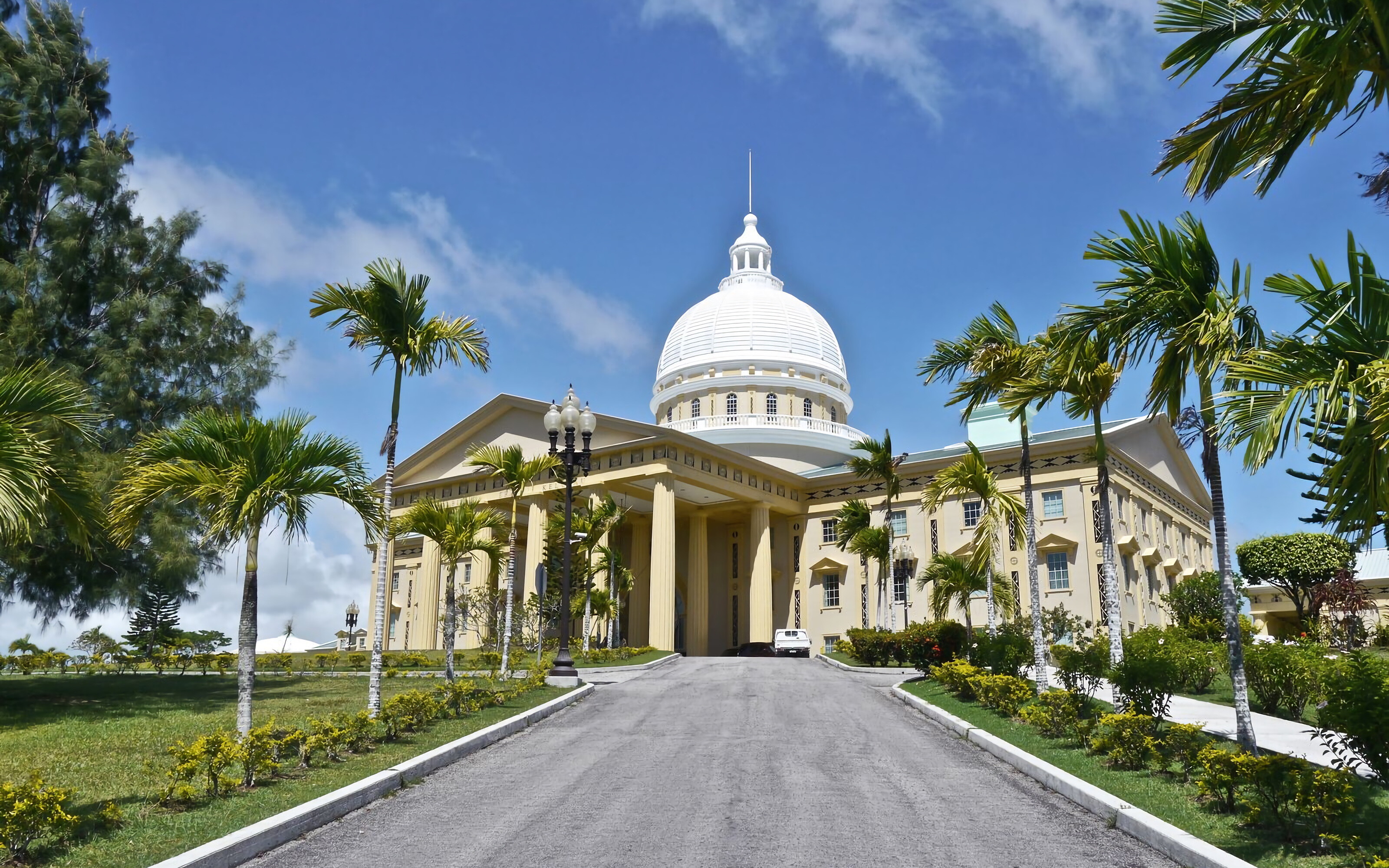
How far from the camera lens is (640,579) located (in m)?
51.7

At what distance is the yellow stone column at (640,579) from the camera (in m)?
50.0

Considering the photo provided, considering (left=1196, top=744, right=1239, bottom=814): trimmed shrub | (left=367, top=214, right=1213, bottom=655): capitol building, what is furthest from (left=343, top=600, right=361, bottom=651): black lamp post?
(left=1196, top=744, right=1239, bottom=814): trimmed shrub

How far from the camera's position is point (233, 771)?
11.0 meters

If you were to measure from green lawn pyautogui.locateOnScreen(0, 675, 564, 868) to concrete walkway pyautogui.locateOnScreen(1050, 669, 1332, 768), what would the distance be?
9.79 metres

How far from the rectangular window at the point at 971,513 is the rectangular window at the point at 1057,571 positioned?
12.3ft

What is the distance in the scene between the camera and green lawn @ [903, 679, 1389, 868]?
7668 millimetres

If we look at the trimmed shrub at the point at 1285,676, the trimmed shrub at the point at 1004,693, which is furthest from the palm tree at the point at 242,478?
the trimmed shrub at the point at 1285,676

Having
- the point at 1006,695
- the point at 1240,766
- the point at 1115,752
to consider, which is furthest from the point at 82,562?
the point at 1240,766

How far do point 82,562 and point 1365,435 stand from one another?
24.5m

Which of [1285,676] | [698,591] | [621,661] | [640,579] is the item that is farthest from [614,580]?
[1285,676]

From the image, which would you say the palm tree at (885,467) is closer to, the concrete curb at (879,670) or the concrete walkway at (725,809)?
the concrete curb at (879,670)

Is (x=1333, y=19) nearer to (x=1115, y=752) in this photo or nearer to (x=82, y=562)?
(x=1115, y=752)

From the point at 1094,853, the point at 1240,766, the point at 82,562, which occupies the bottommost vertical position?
the point at 1094,853

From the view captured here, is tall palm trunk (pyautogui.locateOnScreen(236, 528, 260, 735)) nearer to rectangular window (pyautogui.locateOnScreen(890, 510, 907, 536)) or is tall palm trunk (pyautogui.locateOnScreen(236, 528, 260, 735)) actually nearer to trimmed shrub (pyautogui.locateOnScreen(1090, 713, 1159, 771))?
trimmed shrub (pyautogui.locateOnScreen(1090, 713, 1159, 771))
